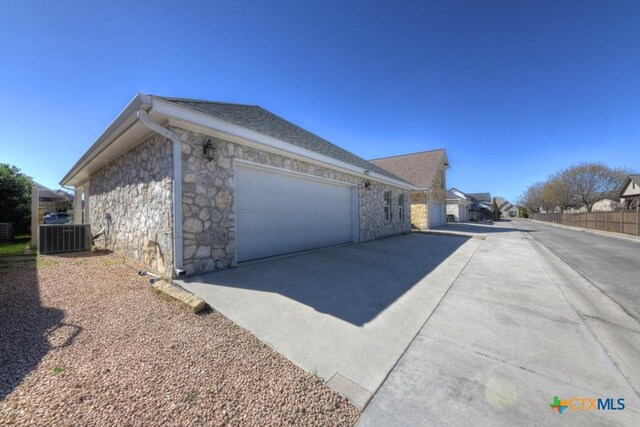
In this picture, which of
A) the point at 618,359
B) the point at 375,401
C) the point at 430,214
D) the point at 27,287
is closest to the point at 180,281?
the point at 27,287

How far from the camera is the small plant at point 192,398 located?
1.67 metres

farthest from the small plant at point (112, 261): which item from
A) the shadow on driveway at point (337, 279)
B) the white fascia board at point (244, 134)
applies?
the white fascia board at point (244, 134)

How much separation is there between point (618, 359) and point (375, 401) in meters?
2.58

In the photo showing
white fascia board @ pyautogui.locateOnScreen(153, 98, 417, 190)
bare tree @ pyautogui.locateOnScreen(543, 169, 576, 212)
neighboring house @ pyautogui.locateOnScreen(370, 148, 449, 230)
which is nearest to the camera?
white fascia board @ pyautogui.locateOnScreen(153, 98, 417, 190)

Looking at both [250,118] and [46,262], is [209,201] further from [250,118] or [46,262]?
[46,262]

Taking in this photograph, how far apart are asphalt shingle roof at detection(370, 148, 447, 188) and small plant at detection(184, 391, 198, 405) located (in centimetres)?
1891

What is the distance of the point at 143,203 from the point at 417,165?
814 inches

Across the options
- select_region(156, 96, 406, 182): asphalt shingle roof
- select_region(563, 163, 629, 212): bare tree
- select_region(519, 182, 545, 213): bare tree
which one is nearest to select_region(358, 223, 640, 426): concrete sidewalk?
select_region(156, 96, 406, 182): asphalt shingle roof

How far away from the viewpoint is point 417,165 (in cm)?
2097

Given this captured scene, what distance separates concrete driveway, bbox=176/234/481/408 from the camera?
2133 mm

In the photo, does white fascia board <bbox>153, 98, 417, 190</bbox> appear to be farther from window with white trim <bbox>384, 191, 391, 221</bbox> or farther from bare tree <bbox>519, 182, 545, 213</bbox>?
bare tree <bbox>519, 182, 545, 213</bbox>

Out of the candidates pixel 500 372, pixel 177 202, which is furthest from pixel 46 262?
pixel 500 372

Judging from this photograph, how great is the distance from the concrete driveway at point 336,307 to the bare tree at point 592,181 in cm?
3919

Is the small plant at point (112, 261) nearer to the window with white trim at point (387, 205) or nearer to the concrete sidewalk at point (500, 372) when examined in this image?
the concrete sidewalk at point (500, 372)
